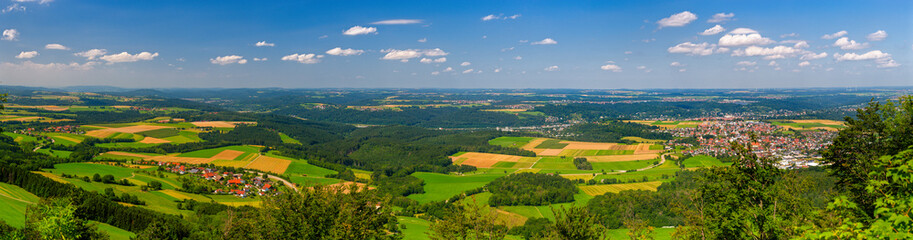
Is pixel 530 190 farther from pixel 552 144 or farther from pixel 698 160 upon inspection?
pixel 552 144

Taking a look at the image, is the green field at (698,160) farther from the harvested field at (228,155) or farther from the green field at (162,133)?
the green field at (162,133)

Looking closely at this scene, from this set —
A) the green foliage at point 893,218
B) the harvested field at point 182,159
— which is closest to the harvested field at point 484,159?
the harvested field at point 182,159

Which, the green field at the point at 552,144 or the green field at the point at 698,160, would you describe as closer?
the green field at the point at 698,160

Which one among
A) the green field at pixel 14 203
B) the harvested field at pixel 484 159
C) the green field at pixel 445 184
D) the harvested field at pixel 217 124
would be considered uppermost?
the green field at pixel 14 203

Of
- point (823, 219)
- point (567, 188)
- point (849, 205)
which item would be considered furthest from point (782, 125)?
point (849, 205)

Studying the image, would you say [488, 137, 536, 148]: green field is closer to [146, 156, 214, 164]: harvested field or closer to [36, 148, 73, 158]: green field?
[146, 156, 214, 164]: harvested field

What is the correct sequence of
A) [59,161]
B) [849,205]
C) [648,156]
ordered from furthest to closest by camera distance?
[648,156], [59,161], [849,205]

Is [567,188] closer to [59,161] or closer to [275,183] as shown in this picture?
[275,183]
